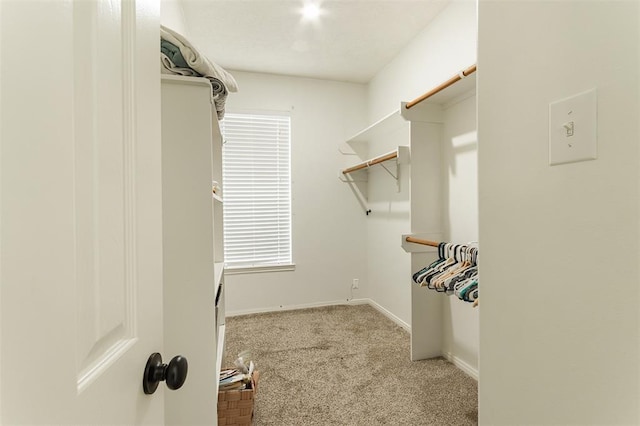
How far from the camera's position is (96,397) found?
39 cm

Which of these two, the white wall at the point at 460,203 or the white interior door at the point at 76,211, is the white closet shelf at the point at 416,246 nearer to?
the white wall at the point at 460,203

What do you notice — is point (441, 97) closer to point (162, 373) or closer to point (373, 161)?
point (373, 161)

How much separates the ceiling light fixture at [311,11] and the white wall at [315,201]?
1096mm

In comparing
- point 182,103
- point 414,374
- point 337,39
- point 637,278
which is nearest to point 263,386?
point 414,374

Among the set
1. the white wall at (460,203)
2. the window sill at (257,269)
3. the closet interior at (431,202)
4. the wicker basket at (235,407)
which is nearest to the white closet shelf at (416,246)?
the closet interior at (431,202)

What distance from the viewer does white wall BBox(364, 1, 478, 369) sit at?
2.12 m

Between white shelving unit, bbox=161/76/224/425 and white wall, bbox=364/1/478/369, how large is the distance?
1593 mm

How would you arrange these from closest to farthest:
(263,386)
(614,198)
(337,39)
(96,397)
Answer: (96,397), (614,198), (263,386), (337,39)

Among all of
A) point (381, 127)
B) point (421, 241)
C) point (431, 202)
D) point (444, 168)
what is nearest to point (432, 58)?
point (381, 127)

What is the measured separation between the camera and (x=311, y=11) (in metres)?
2.32

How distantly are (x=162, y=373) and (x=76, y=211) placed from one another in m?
0.37

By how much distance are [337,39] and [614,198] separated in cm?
267

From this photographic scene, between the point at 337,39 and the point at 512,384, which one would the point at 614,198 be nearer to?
the point at 512,384

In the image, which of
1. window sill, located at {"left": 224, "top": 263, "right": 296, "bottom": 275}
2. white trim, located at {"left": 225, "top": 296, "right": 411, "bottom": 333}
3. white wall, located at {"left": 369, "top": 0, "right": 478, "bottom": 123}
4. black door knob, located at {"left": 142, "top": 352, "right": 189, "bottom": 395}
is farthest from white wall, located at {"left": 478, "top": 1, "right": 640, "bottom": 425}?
window sill, located at {"left": 224, "top": 263, "right": 296, "bottom": 275}
